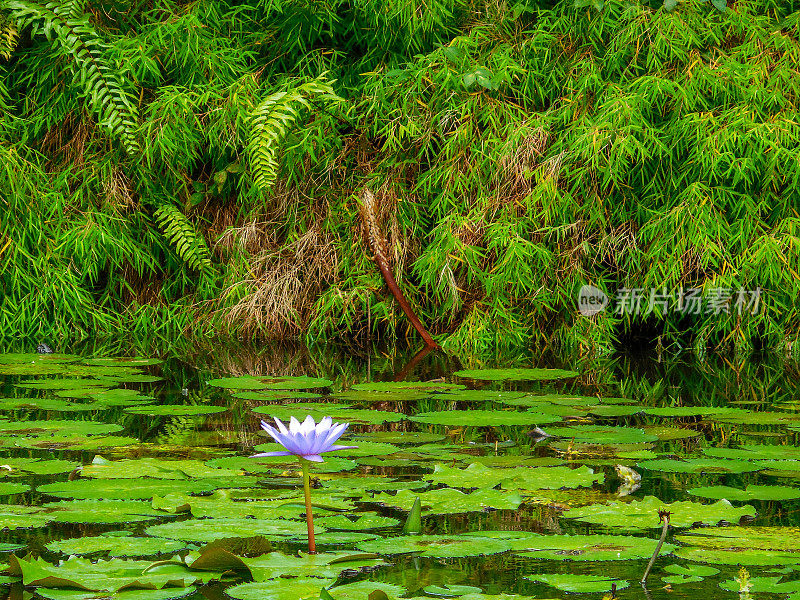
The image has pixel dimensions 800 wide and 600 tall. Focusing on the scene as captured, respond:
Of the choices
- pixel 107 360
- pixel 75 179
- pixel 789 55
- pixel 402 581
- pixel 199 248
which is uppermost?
pixel 789 55

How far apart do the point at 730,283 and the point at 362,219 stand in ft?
5.52

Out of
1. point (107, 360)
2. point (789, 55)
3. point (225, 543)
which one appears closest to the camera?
point (225, 543)

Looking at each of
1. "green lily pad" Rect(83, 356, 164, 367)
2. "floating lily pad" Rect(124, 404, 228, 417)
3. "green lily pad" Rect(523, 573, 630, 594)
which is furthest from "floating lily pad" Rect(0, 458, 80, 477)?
"green lily pad" Rect(83, 356, 164, 367)

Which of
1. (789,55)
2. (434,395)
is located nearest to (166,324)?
(434,395)

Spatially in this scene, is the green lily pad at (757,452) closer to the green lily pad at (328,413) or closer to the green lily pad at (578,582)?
the green lily pad at (328,413)

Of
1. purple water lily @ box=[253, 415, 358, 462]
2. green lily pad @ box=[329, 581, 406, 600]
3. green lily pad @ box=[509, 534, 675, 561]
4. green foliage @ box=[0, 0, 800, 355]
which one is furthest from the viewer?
green foliage @ box=[0, 0, 800, 355]

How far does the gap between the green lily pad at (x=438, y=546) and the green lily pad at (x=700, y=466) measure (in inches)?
29.6

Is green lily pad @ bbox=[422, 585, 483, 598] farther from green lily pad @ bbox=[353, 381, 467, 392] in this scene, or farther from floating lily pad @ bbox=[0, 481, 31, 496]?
green lily pad @ bbox=[353, 381, 467, 392]

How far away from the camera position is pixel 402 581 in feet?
5.08

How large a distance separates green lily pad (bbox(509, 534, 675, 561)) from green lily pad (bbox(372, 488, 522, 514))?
0.20 m

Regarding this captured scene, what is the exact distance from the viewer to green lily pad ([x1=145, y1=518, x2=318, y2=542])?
1754 millimetres

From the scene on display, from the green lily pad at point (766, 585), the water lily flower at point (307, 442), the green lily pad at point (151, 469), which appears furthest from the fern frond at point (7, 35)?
the green lily pad at point (766, 585)

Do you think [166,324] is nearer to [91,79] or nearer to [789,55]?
[91,79]

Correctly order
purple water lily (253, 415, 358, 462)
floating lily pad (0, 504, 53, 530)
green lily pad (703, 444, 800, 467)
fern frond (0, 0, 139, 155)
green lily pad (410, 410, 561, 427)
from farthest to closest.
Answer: fern frond (0, 0, 139, 155) → green lily pad (410, 410, 561, 427) → green lily pad (703, 444, 800, 467) → floating lily pad (0, 504, 53, 530) → purple water lily (253, 415, 358, 462)
